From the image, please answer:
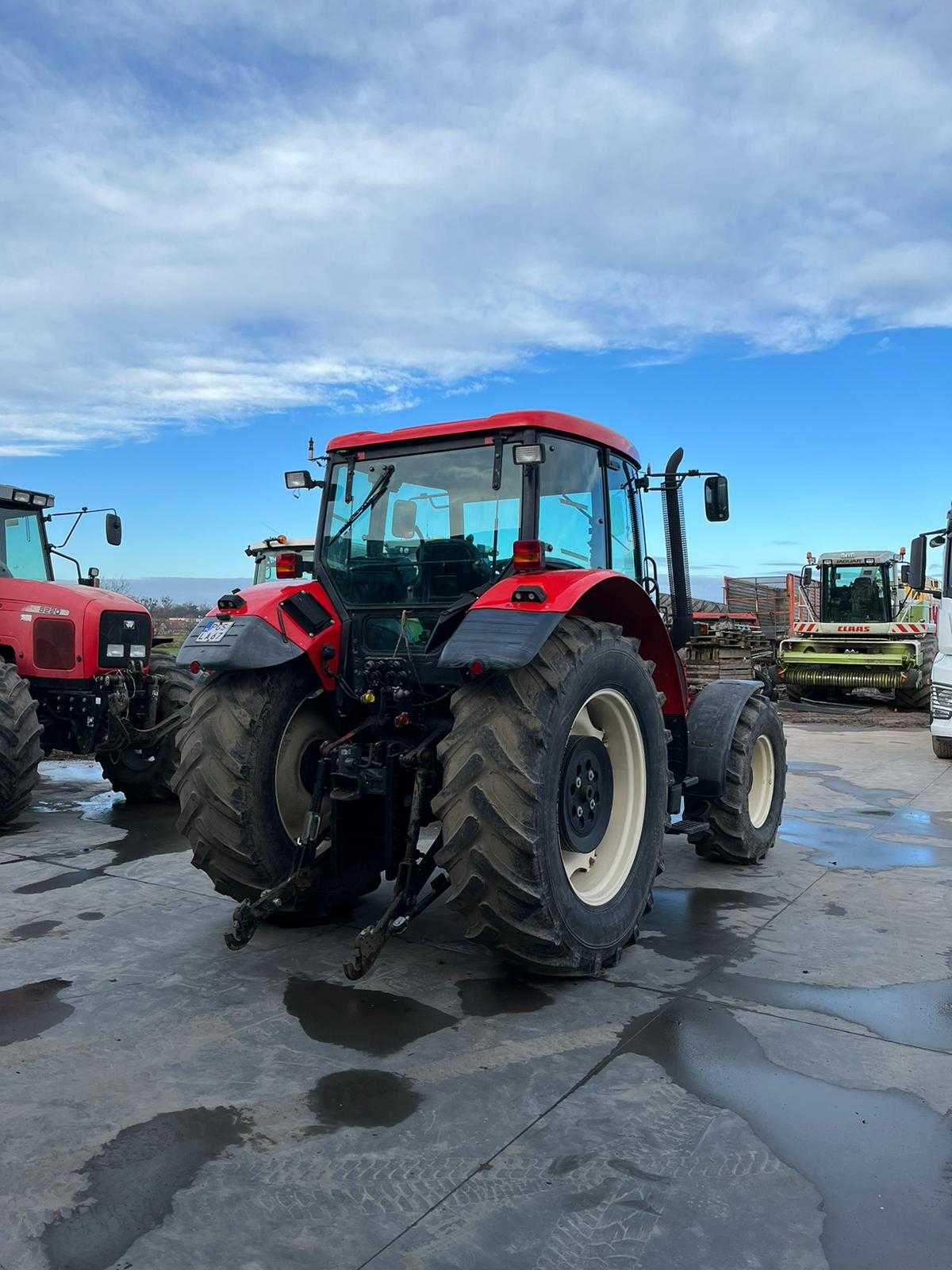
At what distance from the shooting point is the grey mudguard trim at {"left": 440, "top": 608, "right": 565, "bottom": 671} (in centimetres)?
346

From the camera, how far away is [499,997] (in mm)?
3797

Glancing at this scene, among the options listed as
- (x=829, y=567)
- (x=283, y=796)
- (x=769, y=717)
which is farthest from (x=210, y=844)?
(x=829, y=567)

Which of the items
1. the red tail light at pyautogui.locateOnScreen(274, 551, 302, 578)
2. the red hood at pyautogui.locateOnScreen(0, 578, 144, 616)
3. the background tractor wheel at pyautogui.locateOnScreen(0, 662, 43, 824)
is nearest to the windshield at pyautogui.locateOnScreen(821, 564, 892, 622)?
the red hood at pyautogui.locateOnScreen(0, 578, 144, 616)

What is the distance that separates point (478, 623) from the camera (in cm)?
364

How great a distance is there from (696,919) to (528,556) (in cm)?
219

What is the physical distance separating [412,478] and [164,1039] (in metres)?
2.58

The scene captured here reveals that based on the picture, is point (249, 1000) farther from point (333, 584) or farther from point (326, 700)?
point (333, 584)

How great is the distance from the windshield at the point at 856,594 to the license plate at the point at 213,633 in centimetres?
1685

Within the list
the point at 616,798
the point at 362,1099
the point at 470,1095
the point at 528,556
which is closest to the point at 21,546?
the point at 528,556

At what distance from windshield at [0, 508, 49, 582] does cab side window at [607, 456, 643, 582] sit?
566cm

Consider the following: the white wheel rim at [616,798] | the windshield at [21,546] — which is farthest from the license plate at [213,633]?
the windshield at [21,546]

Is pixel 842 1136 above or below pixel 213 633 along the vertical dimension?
below

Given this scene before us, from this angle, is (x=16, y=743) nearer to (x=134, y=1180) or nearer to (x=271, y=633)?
(x=271, y=633)

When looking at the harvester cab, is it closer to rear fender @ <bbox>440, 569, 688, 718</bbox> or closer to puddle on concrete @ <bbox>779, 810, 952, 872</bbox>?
puddle on concrete @ <bbox>779, 810, 952, 872</bbox>
